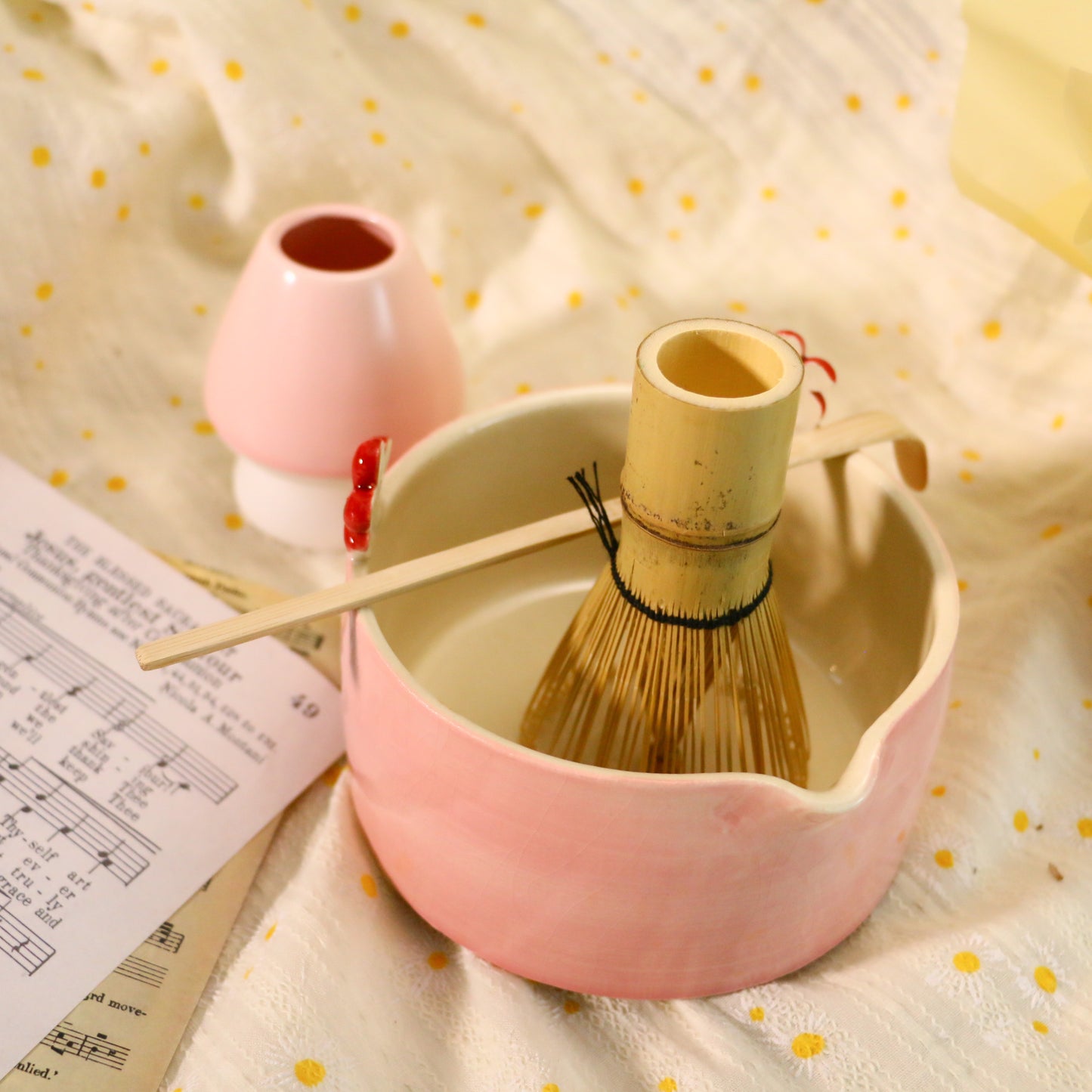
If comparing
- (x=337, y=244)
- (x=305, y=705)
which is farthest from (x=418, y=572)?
(x=337, y=244)

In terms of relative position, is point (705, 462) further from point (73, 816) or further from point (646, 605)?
point (73, 816)

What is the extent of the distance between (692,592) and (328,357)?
0.84ft

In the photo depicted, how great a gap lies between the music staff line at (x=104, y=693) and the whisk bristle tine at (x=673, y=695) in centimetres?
16

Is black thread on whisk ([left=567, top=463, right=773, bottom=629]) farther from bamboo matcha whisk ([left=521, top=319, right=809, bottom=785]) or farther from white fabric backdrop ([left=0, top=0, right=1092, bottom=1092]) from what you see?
white fabric backdrop ([left=0, top=0, right=1092, bottom=1092])

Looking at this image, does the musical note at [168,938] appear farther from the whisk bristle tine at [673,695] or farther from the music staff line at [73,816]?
the whisk bristle tine at [673,695]

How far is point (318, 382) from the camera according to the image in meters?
0.61

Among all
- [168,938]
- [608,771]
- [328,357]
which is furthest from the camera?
[328,357]

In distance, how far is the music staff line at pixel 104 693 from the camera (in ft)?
1.82

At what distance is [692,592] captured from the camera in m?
0.44

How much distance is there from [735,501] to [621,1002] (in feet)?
0.71

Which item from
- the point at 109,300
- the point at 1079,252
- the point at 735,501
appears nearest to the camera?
the point at 735,501

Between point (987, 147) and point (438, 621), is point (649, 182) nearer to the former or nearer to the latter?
point (987, 147)

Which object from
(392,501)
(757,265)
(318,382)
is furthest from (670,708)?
(757,265)

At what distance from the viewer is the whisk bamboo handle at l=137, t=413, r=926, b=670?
1.36 ft
